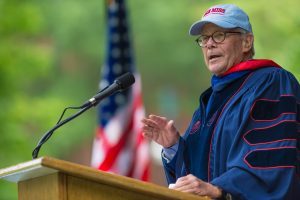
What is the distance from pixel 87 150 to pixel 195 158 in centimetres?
1636

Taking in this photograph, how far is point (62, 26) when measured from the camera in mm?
19281

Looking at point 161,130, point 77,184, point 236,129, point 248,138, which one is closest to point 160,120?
point 161,130

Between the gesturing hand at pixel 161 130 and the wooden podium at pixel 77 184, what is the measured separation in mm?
926

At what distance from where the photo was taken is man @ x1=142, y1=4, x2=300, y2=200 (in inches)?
175

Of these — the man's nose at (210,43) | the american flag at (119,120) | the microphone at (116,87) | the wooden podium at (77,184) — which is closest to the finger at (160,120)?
the microphone at (116,87)

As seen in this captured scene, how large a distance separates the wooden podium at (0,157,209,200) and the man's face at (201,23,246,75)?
3.44 ft

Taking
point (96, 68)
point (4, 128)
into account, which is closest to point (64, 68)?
point (96, 68)

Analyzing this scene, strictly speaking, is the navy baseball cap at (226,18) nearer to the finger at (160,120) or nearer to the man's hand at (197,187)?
the finger at (160,120)

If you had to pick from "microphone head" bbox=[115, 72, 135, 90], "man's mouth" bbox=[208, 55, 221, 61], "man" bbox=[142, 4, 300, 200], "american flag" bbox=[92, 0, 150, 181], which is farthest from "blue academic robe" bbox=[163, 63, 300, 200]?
"american flag" bbox=[92, 0, 150, 181]

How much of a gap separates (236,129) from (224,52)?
53 cm

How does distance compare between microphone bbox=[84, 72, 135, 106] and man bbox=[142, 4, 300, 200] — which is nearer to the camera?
man bbox=[142, 4, 300, 200]

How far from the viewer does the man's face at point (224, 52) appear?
504 centimetres

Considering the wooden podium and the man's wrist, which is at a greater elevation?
the wooden podium

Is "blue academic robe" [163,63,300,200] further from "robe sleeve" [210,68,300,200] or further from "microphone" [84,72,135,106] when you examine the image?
"microphone" [84,72,135,106]
